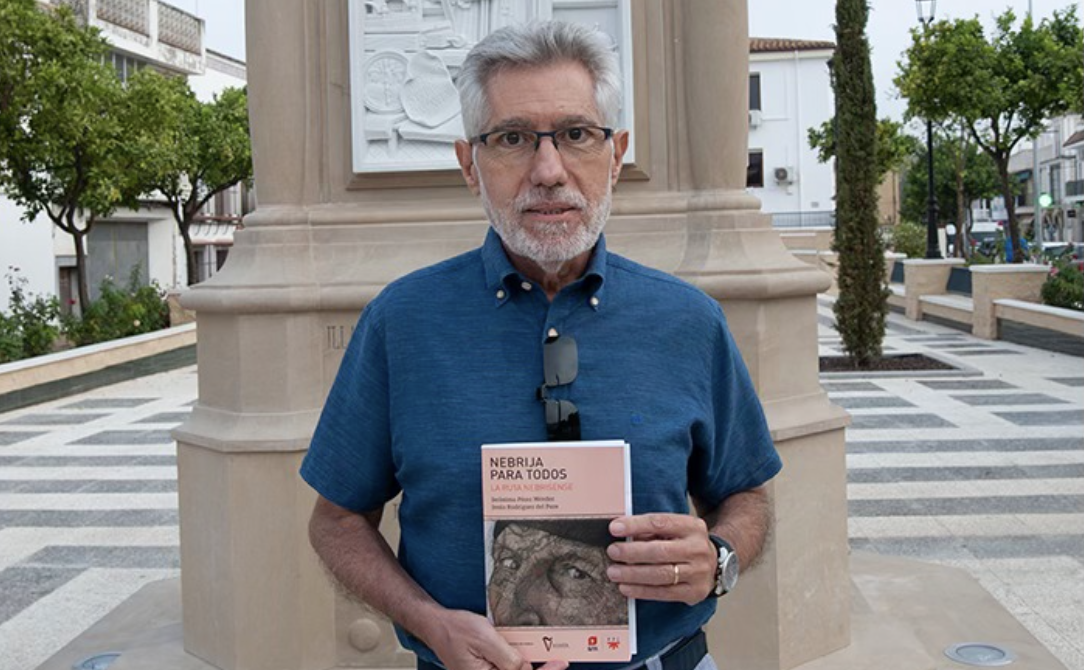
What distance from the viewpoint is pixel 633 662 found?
1.92m

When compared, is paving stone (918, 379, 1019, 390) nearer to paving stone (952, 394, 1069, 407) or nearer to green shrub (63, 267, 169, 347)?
paving stone (952, 394, 1069, 407)

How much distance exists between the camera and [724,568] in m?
1.90

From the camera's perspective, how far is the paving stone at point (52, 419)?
12.8m

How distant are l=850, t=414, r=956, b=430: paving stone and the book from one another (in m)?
9.21

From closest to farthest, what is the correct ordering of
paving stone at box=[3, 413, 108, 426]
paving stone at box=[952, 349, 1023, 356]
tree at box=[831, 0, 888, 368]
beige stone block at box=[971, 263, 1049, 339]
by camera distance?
paving stone at box=[3, 413, 108, 426], tree at box=[831, 0, 888, 368], paving stone at box=[952, 349, 1023, 356], beige stone block at box=[971, 263, 1049, 339]

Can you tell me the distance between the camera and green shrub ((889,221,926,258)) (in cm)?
3412

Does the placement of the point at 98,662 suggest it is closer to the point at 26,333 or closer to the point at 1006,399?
the point at 1006,399

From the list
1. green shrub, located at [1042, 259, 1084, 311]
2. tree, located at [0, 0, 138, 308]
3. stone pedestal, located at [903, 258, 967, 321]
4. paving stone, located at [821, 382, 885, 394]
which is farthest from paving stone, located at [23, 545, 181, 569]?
stone pedestal, located at [903, 258, 967, 321]

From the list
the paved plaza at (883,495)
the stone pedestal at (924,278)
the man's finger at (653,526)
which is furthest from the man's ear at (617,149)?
the stone pedestal at (924,278)

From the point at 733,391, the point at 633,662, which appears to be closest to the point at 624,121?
the point at 733,391

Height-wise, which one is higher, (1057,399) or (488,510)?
(488,510)

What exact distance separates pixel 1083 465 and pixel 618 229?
5907mm

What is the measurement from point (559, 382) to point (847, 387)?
40.2 feet

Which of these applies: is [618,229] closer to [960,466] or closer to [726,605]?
[726,605]
